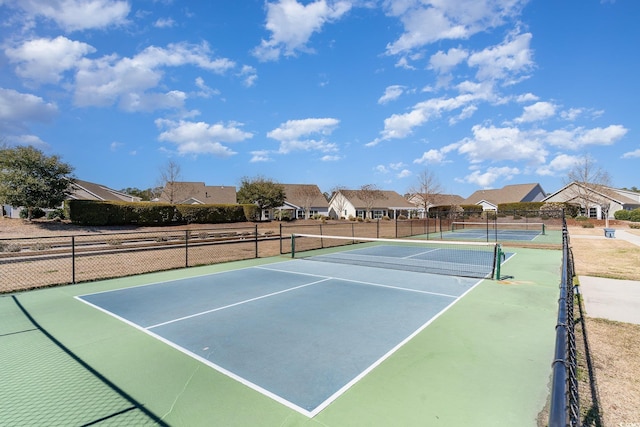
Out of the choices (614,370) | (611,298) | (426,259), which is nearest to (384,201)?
(426,259)

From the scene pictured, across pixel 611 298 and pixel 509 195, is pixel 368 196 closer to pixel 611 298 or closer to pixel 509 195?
pixel 509 195

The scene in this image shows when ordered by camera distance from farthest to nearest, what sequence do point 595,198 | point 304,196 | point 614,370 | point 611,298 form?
point 304,196 → point 595,198 → point 611,298 → point 614,370

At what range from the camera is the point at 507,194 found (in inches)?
2416

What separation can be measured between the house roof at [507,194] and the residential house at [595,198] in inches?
403

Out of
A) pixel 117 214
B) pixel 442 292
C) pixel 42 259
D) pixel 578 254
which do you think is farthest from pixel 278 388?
pixel 117 214

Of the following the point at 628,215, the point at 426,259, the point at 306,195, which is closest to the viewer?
the point at 426,259

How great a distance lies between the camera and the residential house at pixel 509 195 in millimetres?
59281

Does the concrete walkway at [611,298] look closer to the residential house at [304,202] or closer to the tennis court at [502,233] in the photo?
the tennis court at [502,233]

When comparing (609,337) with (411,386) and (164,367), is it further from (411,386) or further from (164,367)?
(164,367)


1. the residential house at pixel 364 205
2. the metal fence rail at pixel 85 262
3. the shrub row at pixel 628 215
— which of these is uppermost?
the residential house at pixel 364 205

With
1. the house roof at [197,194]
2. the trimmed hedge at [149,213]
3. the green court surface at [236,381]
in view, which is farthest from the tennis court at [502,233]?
the house roof at [197,194]

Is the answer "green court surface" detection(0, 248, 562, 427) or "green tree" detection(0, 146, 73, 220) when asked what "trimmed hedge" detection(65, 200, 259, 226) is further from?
"green court surface" detection(0, 248, 562, 427)

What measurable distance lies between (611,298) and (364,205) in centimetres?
5371

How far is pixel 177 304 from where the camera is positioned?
7.59 metres
